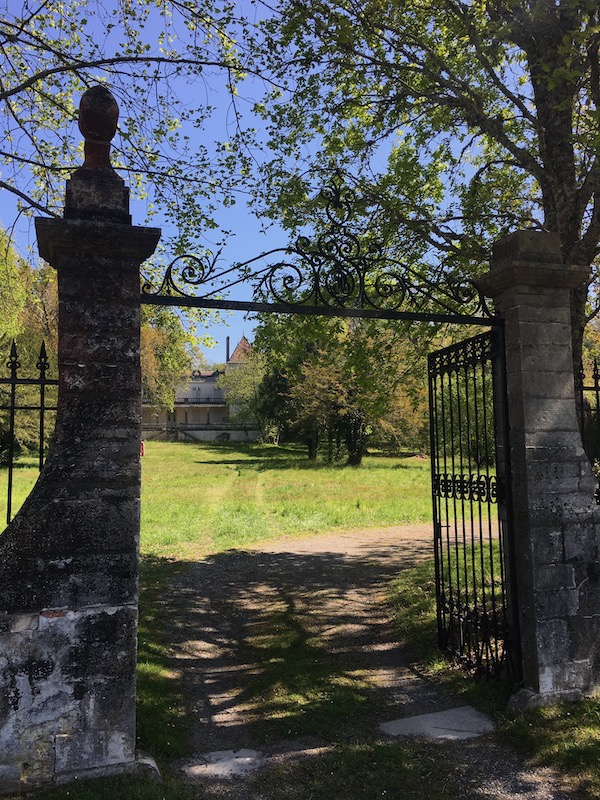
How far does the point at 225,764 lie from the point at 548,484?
308 centimetres

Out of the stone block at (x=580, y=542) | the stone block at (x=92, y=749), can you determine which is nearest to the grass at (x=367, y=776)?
the stone block at (x=92, y=749)

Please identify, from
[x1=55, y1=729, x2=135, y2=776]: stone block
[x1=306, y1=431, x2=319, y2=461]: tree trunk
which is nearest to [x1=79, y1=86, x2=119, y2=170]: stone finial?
[x1=55, y1=729, x2=135, y2=776]: stone block

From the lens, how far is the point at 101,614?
11.3 feet

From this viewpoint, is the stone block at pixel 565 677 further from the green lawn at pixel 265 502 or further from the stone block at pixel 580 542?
the green lawn at pixel 265 502

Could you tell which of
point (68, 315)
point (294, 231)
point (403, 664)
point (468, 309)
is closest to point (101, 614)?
point (68, 315)

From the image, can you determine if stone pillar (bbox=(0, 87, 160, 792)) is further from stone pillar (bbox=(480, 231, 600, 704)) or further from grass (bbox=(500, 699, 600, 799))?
stone pillar (bbox=(480, 231, 600, 704))

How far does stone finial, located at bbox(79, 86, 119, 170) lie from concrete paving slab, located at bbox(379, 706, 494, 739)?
4520 millimetres

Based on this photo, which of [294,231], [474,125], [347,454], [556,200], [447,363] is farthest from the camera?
[347,454]

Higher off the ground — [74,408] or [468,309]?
[468,309]

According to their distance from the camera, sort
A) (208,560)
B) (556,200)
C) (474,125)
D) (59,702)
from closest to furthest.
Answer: (59,702) < (556,200) < (474,125) < (208,560)

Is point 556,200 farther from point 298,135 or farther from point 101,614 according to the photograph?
point 101,614

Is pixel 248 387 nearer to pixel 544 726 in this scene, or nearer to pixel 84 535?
pixel 544 726

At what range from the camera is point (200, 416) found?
76.2 metres

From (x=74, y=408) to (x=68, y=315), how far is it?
1.89 feet
